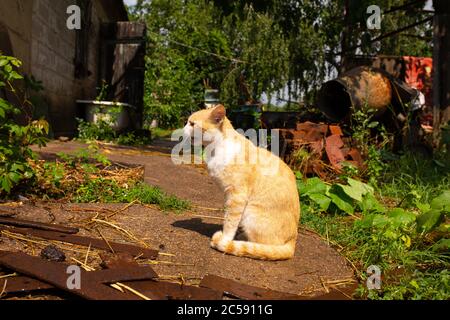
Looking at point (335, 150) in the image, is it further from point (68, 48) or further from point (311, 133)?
point (68, 48)

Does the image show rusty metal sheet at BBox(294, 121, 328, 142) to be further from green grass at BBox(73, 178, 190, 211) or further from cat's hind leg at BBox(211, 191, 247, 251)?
cat's hind leg at BBox(211, 191, 247, 251)

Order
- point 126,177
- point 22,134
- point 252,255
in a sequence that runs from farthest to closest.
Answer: point 126,177
point 22,134
point 252,255

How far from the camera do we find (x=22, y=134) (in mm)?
3512

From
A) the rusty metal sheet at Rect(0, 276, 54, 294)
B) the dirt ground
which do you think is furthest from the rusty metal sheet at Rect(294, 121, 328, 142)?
the rusty metal sheet at Rect(0, 276, 54, 294)

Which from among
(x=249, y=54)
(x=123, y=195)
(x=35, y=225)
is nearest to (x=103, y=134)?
(x=123, y=195)

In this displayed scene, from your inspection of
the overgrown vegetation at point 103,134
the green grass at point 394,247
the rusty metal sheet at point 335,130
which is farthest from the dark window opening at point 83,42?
the green grass at point 394,247

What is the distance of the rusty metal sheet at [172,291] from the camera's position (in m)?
2.16

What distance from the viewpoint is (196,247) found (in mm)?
2977

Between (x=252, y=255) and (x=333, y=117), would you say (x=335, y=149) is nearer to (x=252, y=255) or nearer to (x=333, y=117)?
(x=333, y=117)

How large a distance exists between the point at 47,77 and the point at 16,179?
441 centimetres

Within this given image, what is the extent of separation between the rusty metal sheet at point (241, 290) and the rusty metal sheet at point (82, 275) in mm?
303

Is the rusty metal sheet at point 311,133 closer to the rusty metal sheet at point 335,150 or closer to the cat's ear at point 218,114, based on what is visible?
the rusty metal sheet at point 335,150

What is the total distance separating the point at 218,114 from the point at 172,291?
123 centimetres
